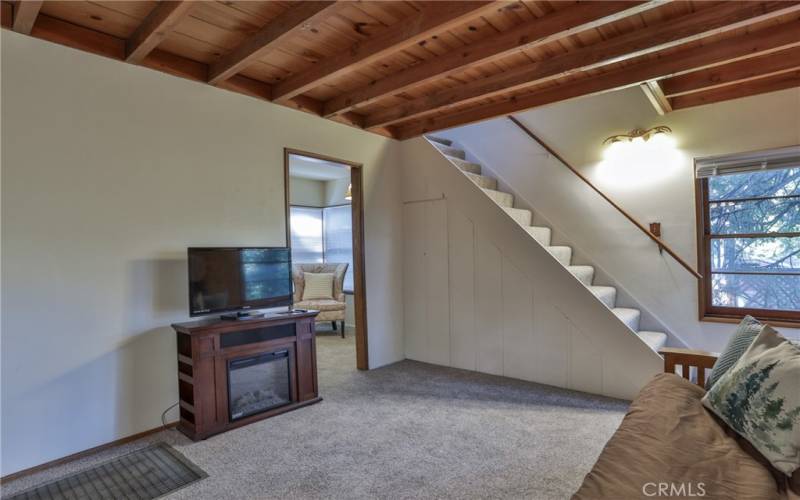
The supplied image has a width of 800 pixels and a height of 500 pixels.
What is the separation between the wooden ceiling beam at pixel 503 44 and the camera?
2254 millimetres

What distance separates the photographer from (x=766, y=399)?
1411 millimetres

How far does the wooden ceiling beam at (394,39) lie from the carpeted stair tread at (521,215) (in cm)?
204

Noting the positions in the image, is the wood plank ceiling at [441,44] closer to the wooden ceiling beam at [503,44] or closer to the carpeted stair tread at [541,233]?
the wooden ceiling beam at [503,44]

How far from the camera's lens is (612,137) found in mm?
4043

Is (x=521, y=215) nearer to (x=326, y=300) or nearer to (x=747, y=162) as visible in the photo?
(x=747, y=162)

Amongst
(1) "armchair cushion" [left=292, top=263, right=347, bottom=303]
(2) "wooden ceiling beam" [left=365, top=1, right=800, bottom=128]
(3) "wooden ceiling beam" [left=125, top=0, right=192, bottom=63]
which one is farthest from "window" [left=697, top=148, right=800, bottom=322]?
(1) "armchair cushion" [left=292, top=263, right=347, bottom=303]

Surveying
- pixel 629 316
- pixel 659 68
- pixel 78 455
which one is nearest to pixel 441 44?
pixel 659 68

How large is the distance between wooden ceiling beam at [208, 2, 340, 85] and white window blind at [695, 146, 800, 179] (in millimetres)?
3339

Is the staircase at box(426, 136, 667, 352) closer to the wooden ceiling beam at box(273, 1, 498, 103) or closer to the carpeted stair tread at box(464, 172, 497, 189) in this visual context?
the carpeted stair tread at box(464, 172, 497, 189)

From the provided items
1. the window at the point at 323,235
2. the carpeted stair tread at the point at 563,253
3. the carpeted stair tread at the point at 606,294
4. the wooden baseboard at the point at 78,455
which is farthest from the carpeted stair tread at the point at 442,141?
the wooden baseboard at the point at 78,455

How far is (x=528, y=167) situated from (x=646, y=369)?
239 cm

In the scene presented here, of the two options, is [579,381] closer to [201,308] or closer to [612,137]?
[612,137]

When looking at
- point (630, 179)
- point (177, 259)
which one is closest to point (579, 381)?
point (630, 179)

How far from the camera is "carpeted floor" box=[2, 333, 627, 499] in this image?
6.97 ft
